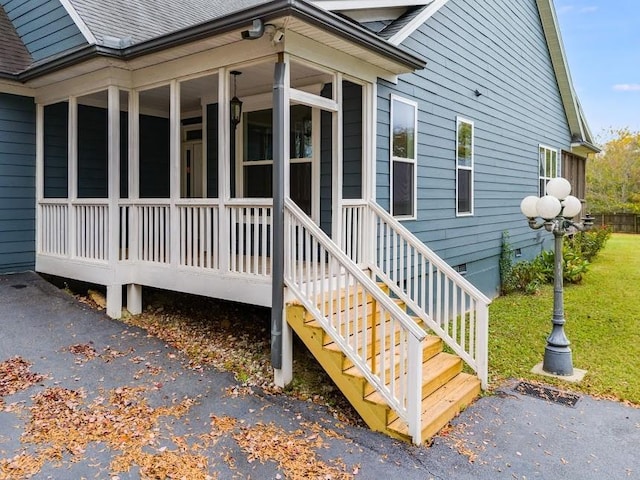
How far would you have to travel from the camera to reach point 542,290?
11.0 m

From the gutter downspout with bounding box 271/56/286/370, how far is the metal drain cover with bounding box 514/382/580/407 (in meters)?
2.70

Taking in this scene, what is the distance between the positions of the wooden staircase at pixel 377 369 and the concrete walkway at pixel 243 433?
0.43 feet

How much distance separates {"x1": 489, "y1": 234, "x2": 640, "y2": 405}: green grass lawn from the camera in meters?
5.85

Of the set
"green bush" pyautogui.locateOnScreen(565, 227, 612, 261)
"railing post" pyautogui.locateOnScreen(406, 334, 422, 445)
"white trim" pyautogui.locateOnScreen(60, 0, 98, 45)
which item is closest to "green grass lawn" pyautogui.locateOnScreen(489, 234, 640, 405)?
"railing post" pyautogui.locateOnScreen(406, 334, 422, 445)

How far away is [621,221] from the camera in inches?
1142

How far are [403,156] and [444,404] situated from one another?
12.5ft

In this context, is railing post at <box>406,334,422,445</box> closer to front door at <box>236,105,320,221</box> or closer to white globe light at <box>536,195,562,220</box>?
front door at <box>236,105,320,221</box>

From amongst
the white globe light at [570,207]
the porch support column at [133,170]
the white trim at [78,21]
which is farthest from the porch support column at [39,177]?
the white globe light at [570,207]

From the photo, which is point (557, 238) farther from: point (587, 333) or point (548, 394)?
point (587, 333)

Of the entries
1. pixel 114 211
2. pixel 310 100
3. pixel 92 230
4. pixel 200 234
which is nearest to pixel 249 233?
pixel 200 234

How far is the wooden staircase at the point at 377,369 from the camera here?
429 cm

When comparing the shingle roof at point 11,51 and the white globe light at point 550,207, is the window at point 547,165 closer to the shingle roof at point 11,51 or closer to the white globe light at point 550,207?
the white globe light at point 550,207

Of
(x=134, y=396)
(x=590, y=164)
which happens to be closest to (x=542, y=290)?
(x=134, y=396)

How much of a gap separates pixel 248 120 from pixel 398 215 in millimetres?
2701
